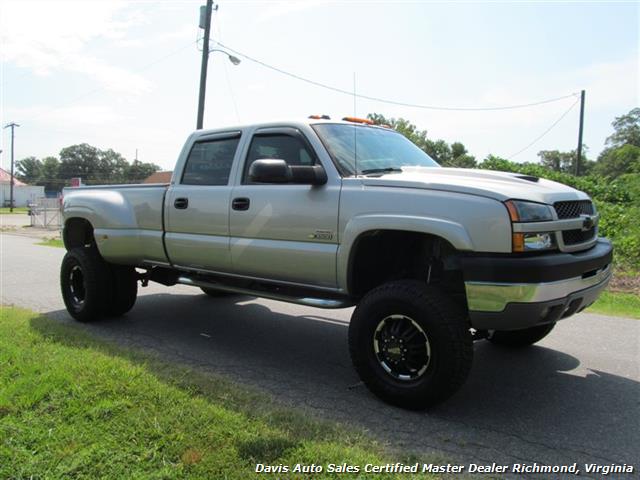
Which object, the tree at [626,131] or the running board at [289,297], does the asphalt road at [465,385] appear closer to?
the running board at [289,297]

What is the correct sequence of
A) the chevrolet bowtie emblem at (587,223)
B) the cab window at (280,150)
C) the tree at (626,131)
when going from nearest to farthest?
the chevrolet bowtie emblem at (587,223) < the cab window at (280,150) < the tree at (626,131)

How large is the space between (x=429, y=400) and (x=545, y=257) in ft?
3.75

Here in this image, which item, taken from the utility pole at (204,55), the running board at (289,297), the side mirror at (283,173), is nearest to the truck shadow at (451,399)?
the running board at (289,297)

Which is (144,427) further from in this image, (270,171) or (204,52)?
(204,52)

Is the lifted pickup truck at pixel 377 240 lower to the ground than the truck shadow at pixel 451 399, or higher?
higher

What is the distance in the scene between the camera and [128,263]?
5781 millimetres

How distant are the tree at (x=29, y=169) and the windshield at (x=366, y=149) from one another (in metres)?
141

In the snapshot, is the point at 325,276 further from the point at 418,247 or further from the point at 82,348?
the point at 82,348

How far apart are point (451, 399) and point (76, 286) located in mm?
4499

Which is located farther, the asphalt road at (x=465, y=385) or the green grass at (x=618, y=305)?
the green grass at (x=618, y=305)

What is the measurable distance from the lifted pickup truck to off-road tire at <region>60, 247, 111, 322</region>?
243mm

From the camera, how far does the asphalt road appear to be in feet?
10.3

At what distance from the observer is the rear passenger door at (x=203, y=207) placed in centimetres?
480

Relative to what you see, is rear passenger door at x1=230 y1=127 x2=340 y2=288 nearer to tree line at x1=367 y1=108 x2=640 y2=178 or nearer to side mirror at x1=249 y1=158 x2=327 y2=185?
side mirror at x1=249 y1=158 x2=327 y2=185
